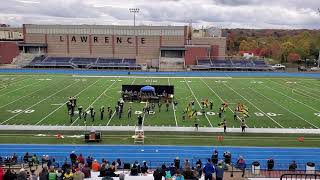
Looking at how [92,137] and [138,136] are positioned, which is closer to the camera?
[92,137]

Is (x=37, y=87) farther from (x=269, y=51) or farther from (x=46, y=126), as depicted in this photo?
(x=269, y=51)

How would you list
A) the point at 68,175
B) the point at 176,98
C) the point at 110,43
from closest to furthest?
the point at 68,175 < the point at 176,98 < the point at 110,43

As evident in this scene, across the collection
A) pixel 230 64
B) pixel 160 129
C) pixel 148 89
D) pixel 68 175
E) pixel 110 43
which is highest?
pixel 110 43

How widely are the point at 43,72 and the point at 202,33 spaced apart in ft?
161

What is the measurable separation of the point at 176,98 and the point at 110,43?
41585 mm

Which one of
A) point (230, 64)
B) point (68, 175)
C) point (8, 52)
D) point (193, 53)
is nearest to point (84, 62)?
point (8, 52)

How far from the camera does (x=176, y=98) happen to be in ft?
118

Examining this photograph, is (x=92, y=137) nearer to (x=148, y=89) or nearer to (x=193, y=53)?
(x=148, y=89)

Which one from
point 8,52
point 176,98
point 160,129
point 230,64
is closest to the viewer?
point 160,129

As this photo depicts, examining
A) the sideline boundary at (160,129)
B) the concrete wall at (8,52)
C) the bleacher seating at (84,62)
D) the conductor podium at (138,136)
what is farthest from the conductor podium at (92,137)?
the concrete wall at (8,52)

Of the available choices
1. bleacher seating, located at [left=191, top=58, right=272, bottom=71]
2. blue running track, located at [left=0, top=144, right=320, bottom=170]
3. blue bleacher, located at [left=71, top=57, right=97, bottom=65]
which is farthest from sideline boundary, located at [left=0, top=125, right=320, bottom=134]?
blue bleacher, located at [left=71, top=57, right=97, bottom=65]

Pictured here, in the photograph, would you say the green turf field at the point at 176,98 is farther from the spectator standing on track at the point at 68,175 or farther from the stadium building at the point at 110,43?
→ the stadium building at the point at 110,43

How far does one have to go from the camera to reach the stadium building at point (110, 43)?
74.5 metres

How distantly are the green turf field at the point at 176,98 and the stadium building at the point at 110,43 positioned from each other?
22323 mm
